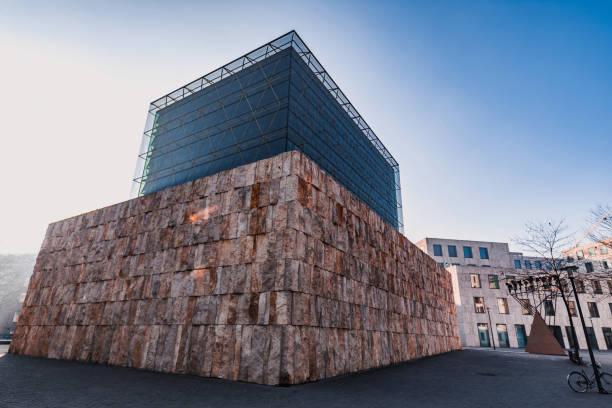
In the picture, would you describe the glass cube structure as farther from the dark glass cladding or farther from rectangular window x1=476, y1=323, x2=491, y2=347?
rectangular window x1=476, y1=323, x2=491, y2=347

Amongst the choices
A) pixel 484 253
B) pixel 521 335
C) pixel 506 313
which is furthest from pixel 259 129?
pixel 484 253

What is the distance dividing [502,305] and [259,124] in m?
40.4

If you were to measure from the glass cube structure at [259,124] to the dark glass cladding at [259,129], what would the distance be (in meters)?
0.08

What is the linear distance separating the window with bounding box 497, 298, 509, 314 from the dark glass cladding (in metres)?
24.0

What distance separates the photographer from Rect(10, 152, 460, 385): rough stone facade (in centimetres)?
998

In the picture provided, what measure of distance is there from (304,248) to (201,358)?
508 cm

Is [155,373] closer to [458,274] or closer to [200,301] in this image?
[200,301]

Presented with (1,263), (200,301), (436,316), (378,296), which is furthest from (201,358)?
(1,263)

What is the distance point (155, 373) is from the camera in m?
11.0

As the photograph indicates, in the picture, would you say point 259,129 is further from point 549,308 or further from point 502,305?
point 549,308

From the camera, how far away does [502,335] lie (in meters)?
40.3

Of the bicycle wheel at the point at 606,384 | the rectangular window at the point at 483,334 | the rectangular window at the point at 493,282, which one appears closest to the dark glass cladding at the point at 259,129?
the bicycle wheel at the point at 606,384

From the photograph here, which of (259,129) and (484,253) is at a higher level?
(259,129)

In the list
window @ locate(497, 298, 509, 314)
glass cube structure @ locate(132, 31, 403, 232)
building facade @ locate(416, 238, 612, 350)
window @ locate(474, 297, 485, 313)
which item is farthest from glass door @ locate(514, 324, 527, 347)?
glass cube structure @ locate(132, 31, 403, 232)
